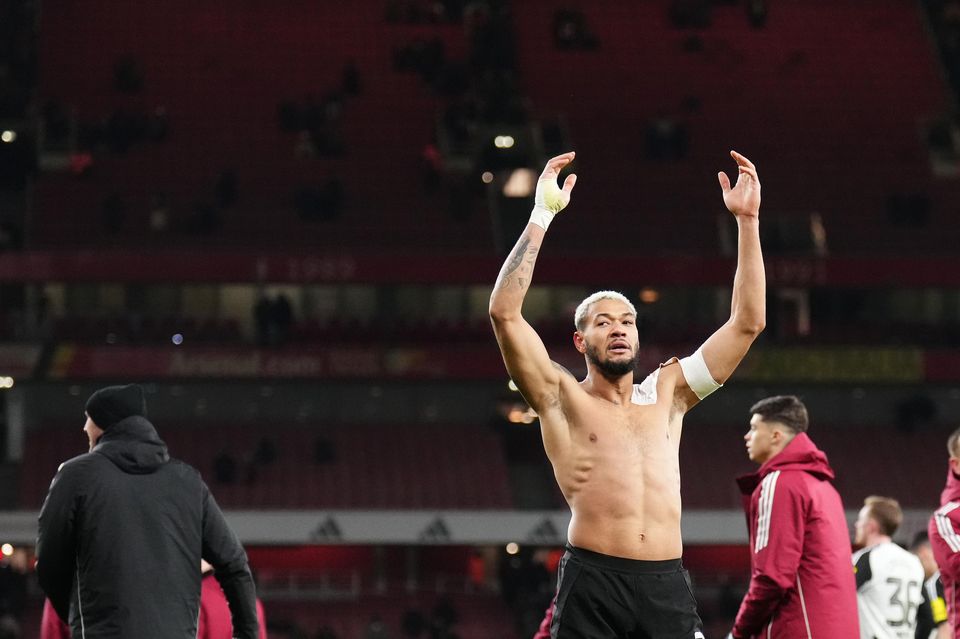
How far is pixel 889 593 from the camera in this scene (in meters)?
9.09

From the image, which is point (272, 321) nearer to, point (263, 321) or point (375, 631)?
point (263, 321)

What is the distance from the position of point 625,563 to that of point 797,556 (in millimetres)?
1873

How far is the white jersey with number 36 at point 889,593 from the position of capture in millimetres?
9086

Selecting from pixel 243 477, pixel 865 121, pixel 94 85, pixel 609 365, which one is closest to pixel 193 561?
pixel 609 365

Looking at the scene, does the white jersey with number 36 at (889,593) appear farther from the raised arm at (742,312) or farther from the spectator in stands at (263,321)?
the spectator in stands at (263,321)

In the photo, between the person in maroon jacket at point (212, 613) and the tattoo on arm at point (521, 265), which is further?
the person in maroon jacket at point (212, 613)

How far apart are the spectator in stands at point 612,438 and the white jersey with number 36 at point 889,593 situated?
279 centimetres

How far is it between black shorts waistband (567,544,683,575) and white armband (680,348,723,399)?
80 cm

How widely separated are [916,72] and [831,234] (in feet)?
23.5

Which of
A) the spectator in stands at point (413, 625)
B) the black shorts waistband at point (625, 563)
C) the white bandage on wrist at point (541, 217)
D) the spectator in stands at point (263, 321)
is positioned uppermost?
the spectator in stands at point (263, 321)

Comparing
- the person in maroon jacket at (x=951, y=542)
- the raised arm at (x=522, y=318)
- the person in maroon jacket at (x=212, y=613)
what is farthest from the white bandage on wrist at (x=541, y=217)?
the person in maroon jacket at (x=951, y=542)

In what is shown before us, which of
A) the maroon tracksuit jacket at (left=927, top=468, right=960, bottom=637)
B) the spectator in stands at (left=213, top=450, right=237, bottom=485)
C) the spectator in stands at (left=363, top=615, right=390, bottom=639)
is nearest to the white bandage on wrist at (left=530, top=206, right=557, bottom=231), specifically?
the maroon tracksuit jacket at (left=927, top=468, right=960, bottom=637)

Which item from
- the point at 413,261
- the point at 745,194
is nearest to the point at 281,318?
the point at 413,261

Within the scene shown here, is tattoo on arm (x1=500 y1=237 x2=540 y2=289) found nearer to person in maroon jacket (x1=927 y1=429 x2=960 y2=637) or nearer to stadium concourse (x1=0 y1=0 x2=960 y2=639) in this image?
person in maroon jacket (x1=927 y1=429 x2=960 y2=637)
